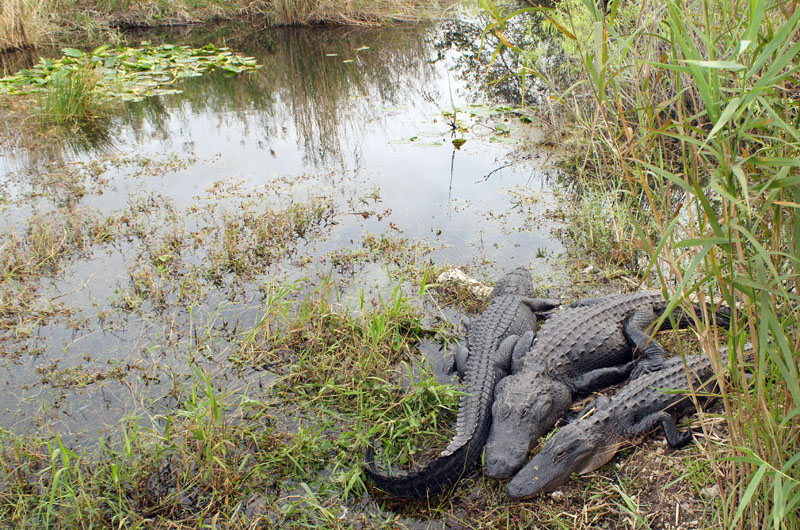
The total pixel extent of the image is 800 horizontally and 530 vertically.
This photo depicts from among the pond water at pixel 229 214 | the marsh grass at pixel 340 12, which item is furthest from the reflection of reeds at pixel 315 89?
the marsh grass at pixel 340 12

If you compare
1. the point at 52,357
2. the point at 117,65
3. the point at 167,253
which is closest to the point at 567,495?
the point at 52,357

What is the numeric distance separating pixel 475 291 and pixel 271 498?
7.16 ft

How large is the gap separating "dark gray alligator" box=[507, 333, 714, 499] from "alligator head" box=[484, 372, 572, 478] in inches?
3.9

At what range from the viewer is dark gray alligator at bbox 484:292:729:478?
112 inches

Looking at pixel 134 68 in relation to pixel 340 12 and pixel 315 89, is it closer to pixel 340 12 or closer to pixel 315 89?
pixel 315 89

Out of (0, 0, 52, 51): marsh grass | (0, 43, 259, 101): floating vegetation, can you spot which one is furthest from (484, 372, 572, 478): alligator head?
(0, 0, 52, 51): marsh grass

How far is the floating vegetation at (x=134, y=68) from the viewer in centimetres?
915

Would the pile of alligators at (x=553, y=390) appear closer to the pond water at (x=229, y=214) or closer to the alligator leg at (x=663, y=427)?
the alligator leg at (x=663, y=427)

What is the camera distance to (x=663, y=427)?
9.36ft

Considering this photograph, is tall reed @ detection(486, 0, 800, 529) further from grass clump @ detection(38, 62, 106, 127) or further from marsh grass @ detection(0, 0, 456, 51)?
marsh grass @ detection(0, 0, 456, 51)

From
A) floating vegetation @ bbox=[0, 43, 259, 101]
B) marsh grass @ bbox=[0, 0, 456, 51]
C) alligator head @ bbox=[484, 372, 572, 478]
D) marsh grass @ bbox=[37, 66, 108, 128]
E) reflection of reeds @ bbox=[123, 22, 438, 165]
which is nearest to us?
alligator head @ bbox=[484, 372, 572, 478]

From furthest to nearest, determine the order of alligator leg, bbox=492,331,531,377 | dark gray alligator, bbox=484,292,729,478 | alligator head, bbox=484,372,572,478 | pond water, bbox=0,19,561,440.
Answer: pond water, bbox=0,19,561,440
alligator leg, bbox=492,331,531,377
dark gray alligator, bbox=484,292,729,478
alligator head, bbox=484,372,572,478

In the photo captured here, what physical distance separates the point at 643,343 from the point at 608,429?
84cm

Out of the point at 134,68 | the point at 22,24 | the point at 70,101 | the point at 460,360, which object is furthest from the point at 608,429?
the point at 22,24
